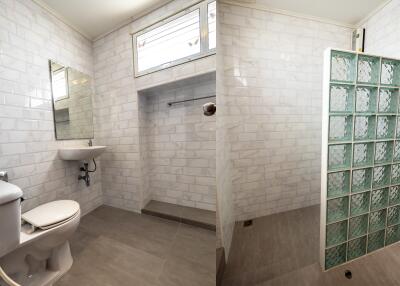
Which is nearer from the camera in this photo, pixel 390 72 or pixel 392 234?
pixel 390 72

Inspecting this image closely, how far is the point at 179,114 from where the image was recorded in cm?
119

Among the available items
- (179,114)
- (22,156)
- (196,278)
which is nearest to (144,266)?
(196,278)

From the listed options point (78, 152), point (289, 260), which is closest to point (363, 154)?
point (289, 260)

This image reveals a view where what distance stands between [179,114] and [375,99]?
3.97 feet

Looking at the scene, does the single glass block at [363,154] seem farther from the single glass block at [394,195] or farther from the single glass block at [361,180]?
the single glass block at [394,195]

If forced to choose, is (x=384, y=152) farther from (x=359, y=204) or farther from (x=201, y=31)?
(x=201, y=31)

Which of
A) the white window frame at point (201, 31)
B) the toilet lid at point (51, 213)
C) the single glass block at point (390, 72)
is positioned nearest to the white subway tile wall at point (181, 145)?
the white window frame at point (201, 31)

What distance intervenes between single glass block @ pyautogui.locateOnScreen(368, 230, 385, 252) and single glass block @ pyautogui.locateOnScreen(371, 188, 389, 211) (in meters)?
0.18

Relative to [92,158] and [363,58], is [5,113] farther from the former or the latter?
[363,58]

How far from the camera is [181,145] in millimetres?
1184

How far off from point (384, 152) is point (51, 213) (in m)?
1.99

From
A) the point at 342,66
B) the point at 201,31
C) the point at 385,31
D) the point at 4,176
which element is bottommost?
Result: the point at 4,176

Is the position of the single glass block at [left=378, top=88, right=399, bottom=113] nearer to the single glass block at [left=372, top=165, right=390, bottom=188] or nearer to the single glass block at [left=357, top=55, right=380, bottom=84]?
the single glass block at [left=357, top=55, right=380, bottom=84]

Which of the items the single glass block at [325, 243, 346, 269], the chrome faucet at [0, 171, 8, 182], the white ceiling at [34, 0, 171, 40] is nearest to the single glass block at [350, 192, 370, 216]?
the single glass block at [325, 243, 346, 269]
